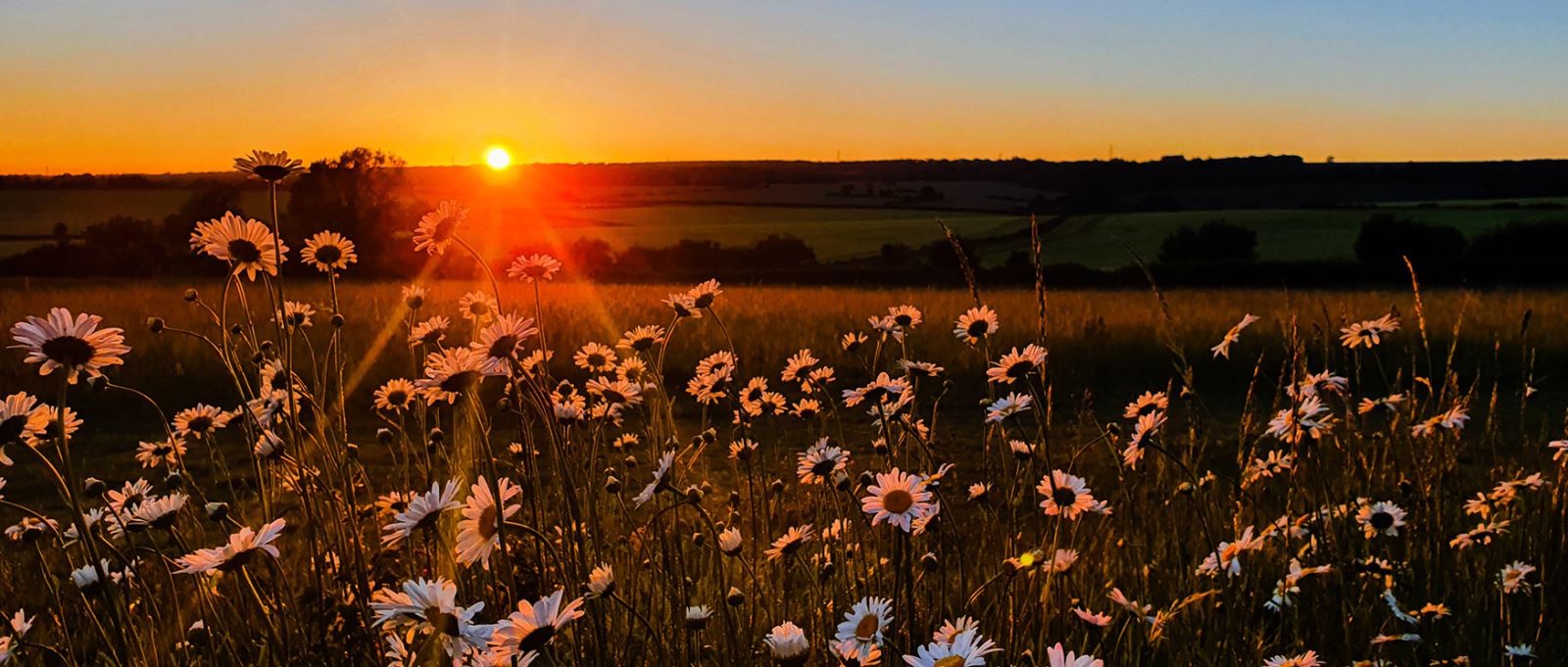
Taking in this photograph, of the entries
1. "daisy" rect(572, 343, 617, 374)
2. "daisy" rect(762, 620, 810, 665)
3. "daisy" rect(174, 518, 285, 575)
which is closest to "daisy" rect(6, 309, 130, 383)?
"daisy" rect(174, 518, 285, 575)

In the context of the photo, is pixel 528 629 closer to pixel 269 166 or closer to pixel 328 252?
pixel 269 166

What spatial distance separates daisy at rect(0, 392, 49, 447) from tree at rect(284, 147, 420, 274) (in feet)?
105

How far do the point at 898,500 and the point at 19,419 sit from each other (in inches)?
57.8

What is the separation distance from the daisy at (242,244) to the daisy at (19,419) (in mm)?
400

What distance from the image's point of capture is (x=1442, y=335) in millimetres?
11062

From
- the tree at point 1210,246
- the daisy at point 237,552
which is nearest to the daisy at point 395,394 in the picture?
the daisy at point 237,552

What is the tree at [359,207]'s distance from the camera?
3322 cm

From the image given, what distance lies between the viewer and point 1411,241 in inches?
1385

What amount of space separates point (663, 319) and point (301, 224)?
26.1 meters

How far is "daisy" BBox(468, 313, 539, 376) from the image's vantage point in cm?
157

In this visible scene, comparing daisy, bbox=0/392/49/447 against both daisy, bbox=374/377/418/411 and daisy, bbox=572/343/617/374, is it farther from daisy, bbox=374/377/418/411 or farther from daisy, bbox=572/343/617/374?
daisy, bbox=572/343/617/374

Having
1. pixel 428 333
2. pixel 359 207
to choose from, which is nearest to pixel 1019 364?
pixel 428 333

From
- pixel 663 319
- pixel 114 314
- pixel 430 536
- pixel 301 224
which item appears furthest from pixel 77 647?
pixel 301 224

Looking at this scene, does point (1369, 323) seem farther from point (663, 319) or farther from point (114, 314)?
point (114, 314)
